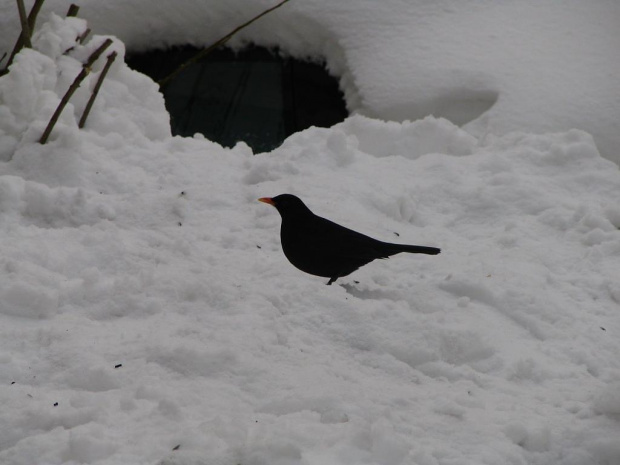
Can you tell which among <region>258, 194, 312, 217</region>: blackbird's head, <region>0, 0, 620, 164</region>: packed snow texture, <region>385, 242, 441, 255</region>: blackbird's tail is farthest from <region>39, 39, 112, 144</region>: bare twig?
<region>0, 0, 620, 164</region>: packed snow texture

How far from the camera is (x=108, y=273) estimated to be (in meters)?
3.09

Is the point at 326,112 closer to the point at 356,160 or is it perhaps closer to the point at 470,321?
the point at 356,160

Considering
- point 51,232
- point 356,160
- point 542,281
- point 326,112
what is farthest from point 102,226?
point 326,112

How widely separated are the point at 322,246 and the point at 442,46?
2.75 meters

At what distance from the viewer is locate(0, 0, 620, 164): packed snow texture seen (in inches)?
200

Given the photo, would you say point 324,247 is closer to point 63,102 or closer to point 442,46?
point 63,102

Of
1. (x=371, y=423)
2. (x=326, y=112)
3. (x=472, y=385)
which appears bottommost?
(x=326, y=112)

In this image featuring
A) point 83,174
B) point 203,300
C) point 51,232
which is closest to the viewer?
point 203,300

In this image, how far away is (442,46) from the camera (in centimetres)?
541

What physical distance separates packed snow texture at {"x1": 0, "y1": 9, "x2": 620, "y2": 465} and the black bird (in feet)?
0.37

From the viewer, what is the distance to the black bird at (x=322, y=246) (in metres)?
3.09

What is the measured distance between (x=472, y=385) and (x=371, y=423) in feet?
1.87

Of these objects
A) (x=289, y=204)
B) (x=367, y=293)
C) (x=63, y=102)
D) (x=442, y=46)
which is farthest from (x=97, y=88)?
(x=442, y=46)

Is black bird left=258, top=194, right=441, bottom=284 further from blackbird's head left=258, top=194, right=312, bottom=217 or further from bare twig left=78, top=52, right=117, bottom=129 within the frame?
bare twig left=78, top=52, right=117, bottom=129
